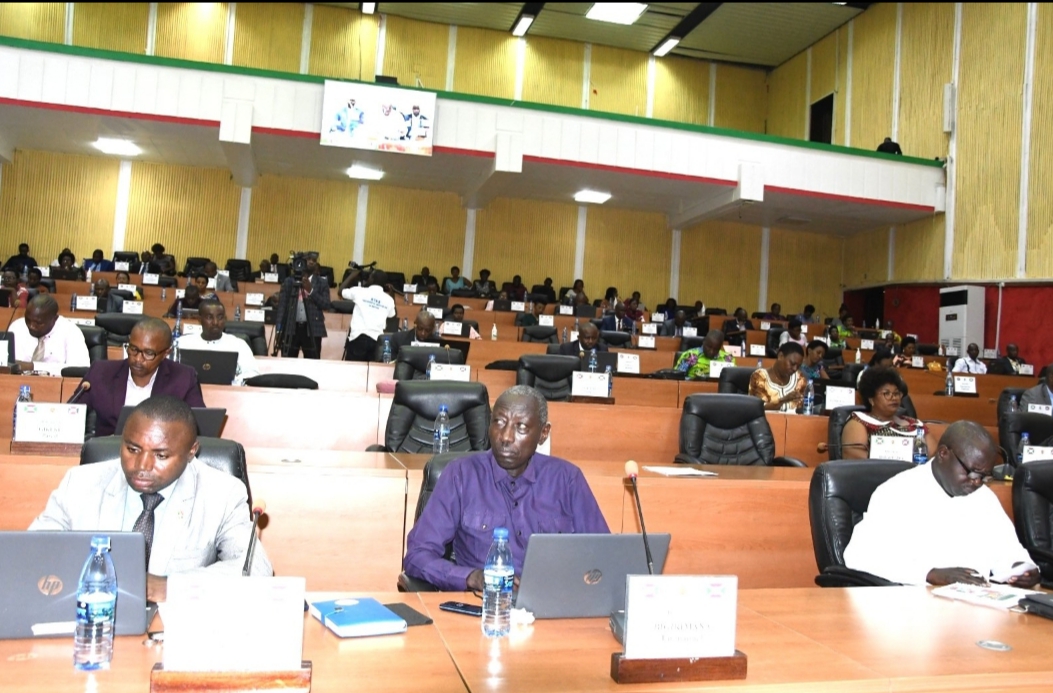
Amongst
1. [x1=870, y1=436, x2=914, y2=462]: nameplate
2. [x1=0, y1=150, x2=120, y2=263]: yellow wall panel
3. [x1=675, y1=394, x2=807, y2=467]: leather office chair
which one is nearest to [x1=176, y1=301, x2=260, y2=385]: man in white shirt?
[x1=675, y1=394, x2=807, y2=467]: leather office chair

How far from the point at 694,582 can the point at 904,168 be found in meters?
13.1

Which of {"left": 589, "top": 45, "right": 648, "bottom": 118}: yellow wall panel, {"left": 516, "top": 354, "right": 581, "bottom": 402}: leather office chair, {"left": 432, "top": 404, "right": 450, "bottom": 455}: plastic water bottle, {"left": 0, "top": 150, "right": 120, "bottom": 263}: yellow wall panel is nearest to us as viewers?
{"left": 432, "top": 404, "right": 450, "bottom": 455}: plastic water bottle

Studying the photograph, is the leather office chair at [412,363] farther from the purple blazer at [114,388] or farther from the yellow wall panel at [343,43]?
the yellow wall panel at [343,43]

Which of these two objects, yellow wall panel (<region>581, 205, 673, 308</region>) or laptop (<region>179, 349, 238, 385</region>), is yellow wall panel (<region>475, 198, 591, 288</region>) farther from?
laptop (<region>179, 349, 238, 385</region>)

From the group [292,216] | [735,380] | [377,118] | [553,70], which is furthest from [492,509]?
[553,70]

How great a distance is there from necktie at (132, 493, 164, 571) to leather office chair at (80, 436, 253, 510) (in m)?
0.26

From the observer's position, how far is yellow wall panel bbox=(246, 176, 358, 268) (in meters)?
15.2

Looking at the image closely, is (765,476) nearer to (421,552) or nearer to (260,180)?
(421,552)

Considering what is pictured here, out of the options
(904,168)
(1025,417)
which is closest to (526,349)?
(1025,417)

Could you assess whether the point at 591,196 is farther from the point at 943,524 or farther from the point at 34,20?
the point at 943,524

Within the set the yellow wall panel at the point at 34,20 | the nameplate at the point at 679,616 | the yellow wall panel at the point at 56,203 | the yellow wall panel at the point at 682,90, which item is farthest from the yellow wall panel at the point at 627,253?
the nameplate at the point at 679,616

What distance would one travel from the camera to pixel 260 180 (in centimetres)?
1515

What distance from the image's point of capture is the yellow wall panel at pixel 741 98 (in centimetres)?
1820

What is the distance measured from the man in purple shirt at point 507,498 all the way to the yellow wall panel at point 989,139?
11585 millimetres
